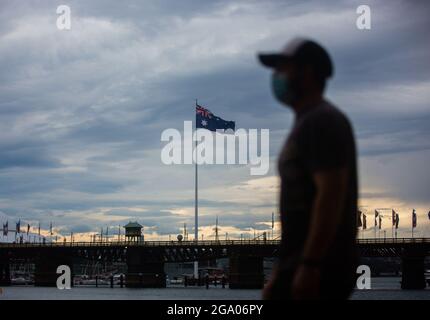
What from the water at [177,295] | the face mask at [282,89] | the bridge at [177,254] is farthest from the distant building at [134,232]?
the face mask at [282,89]

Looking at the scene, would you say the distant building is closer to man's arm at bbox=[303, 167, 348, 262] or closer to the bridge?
the bridge

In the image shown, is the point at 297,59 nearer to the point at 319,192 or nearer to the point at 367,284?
the point at 319,192

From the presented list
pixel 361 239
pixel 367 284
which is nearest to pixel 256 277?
pixel 361 239

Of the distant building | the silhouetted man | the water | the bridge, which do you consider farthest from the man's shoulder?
the distant building

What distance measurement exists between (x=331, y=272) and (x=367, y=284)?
534 feet

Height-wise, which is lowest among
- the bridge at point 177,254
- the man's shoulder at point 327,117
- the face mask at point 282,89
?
the bridge at point 177,254

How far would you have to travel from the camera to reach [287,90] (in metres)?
6.44

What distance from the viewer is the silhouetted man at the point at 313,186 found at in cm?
583

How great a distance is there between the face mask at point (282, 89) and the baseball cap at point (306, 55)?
156 mm

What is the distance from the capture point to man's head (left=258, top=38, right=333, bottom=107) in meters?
6.34

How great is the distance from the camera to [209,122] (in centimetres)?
10425

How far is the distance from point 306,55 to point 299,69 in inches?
5.1

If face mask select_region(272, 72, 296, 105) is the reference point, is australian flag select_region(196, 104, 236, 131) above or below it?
above

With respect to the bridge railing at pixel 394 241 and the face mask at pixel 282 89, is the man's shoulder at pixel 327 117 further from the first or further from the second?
the bridge railing at pixel 394 241
